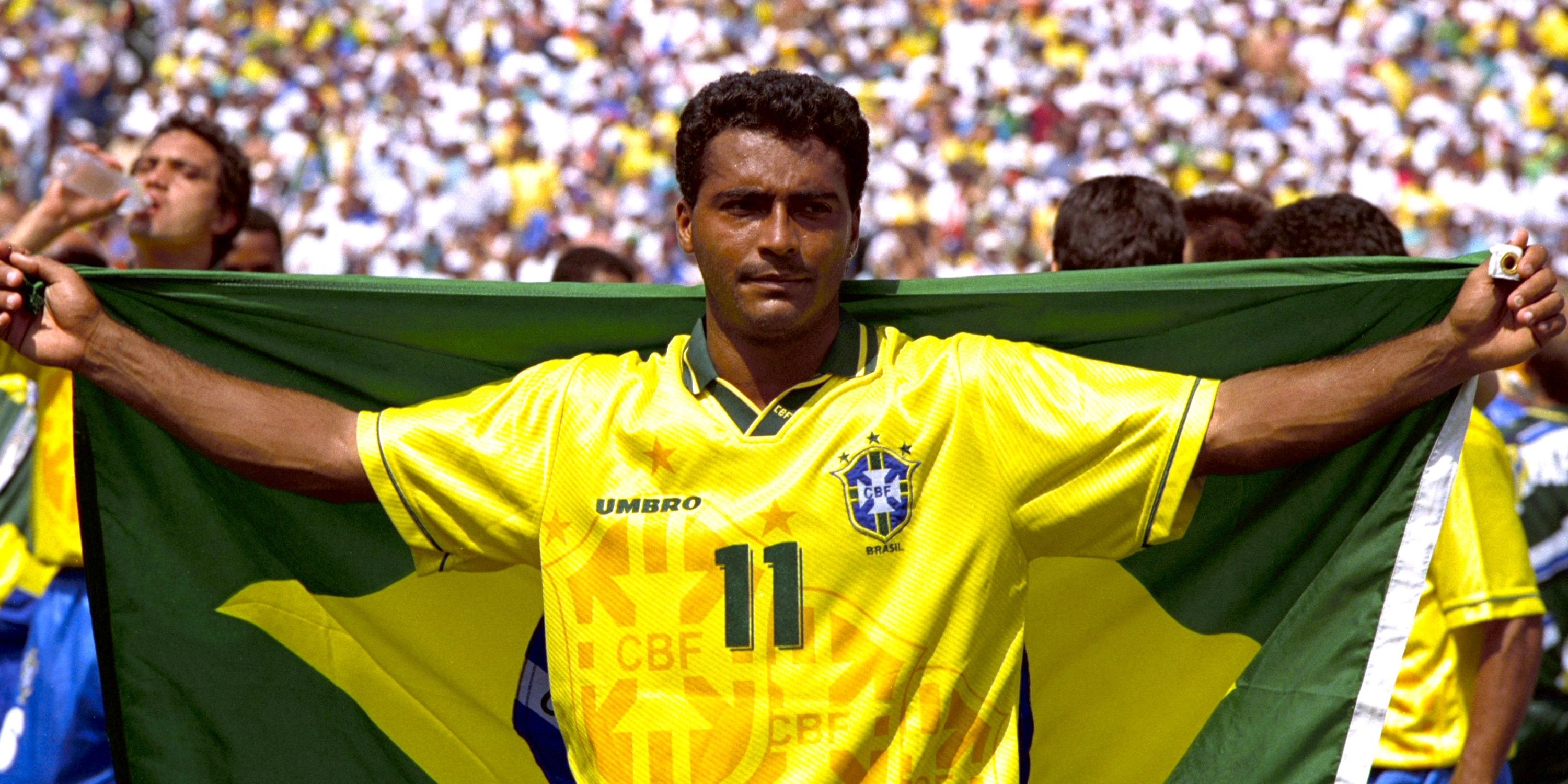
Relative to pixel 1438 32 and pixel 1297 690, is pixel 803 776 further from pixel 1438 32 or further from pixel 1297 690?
pixel 1438 32

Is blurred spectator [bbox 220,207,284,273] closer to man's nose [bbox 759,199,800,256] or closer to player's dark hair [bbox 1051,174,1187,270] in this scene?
player's dark hair [bbox 1051,174,1187,270]

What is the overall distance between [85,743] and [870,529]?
274 cm

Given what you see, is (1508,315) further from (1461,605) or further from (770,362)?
(770,362)

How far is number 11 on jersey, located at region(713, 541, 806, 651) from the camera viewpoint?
294 centimetres

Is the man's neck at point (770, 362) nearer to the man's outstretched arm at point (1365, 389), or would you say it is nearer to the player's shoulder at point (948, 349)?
the player's shoulder at point (948, 349)

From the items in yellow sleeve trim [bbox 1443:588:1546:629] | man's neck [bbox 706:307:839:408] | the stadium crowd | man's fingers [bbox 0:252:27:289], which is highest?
the stadium crowd

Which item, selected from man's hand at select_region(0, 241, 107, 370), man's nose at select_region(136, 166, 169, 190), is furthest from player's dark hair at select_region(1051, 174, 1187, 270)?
man's nose at select_region(136, 166, 169, 190)

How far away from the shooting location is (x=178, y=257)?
518cm

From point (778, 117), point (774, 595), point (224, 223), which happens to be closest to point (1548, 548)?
point (774, 595)

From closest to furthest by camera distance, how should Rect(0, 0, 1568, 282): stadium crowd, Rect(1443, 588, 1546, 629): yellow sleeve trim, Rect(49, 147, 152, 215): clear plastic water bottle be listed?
Rect(1443, 588, 1546, 629): yellow sleeve trim, Rect(49, 147, 152, 215): clear plastic water bottle, Rect(0, 0, 1568, 282): stadium crowd

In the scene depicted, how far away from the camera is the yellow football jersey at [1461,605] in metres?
3.76

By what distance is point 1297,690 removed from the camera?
10.7 ft

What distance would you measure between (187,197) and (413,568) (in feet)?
6.96

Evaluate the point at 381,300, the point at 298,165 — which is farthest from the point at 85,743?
the point at 298,165
